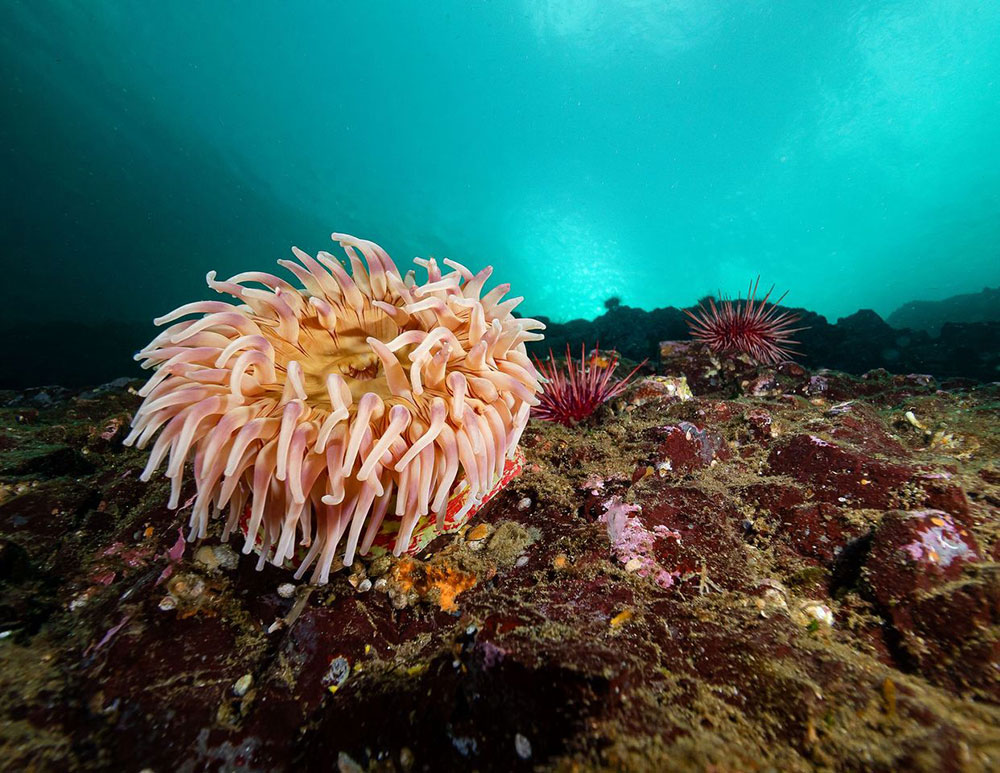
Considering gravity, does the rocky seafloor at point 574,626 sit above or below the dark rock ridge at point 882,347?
below

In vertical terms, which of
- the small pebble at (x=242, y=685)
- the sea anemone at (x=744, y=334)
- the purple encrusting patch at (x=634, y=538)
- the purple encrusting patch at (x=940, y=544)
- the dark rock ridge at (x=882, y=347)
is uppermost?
the dark rock ridge at (x=882, y=347)

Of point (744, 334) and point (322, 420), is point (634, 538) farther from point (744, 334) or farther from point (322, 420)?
point (744, 334)

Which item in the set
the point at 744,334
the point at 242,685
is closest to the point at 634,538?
the point at 242,685

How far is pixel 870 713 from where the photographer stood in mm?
1071

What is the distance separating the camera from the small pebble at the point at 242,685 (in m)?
1.51

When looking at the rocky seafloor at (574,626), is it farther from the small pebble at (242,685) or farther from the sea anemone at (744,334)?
the sea anemone at (744,334)

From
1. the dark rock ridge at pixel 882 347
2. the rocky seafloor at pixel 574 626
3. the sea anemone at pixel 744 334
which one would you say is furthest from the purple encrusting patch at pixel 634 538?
the dark rock ridge at pixel 882 347

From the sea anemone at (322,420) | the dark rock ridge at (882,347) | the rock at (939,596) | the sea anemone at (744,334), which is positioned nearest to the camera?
the rock at (939,596)

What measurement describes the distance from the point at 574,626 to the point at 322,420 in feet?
4.67

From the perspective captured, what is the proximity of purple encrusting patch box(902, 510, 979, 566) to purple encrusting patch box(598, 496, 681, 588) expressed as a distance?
876 millimetres

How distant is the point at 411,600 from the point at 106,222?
61308 mm

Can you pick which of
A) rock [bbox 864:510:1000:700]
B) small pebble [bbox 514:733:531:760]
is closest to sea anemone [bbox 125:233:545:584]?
small pebble [bbox 514:733:531:760]

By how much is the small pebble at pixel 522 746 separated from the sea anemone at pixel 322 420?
2.91 ft

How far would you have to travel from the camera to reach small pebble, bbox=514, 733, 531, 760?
1.03 metres
